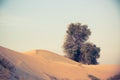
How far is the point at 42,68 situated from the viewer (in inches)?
957

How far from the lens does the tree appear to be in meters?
41.9

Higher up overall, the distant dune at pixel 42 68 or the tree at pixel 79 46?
the tree at pixel 79 46

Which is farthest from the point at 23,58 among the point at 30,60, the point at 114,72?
the point at 114,72

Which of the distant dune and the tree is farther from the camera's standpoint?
the tree

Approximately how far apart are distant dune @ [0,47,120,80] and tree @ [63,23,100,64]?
488 inches

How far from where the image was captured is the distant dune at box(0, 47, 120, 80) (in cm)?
2107

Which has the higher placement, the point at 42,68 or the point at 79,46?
the point at 79,46

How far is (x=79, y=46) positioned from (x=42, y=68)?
20.0 m

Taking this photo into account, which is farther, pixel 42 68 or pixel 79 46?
pixel 79 46

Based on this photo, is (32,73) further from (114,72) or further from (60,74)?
(114,72)

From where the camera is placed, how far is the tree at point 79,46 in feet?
137

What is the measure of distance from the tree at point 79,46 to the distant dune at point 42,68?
40.7ft

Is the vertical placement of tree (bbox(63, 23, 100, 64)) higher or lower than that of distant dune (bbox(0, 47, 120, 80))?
higher

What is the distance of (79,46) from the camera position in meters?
44.0
